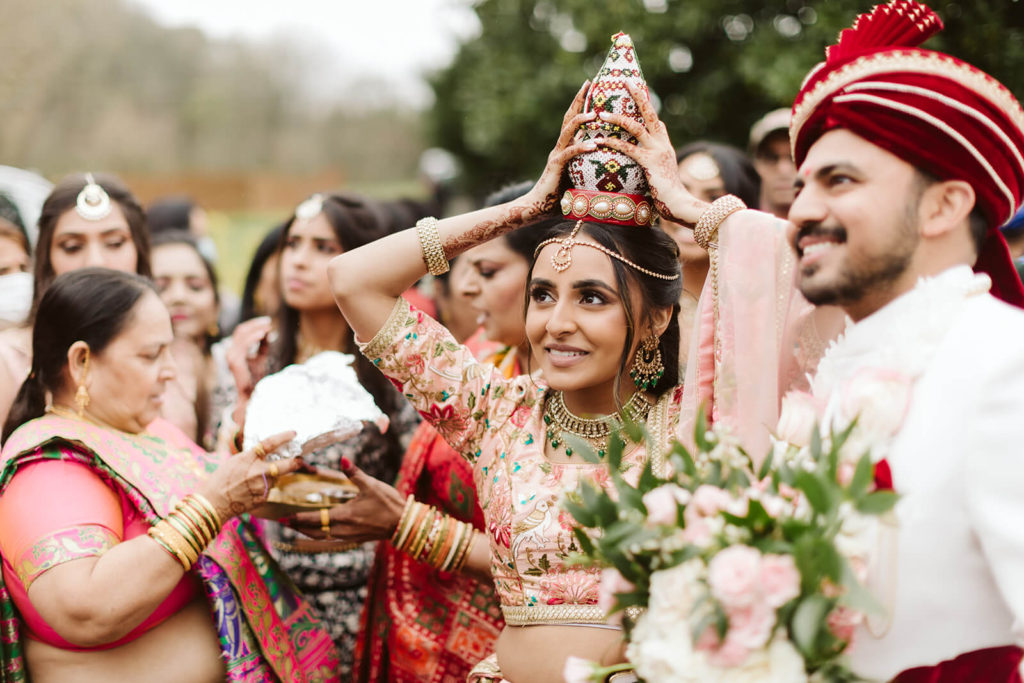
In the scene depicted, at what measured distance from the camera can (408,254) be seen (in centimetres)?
271

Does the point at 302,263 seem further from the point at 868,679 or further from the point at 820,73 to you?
the point at 868,679

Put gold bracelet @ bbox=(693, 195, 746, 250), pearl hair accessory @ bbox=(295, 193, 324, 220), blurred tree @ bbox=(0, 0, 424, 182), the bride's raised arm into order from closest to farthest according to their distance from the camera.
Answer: gold bracelet @ bbox=(693, 195, 746, 250), the bride's raised arm, pearl hair accessory @ bbox=(295, 193, 324, 220), blurred tree @ bbox=(0, 0, 424, 182)

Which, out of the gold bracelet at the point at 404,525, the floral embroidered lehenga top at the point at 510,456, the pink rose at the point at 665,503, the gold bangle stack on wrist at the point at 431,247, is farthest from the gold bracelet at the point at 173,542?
the pink rose at the point at 665,503

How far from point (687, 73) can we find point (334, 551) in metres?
6.68

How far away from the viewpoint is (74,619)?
258 cm

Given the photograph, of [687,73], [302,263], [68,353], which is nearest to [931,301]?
[68,353]

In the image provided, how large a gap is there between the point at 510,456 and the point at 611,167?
845 mm

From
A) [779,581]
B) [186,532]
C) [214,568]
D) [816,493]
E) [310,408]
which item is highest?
[310,408]

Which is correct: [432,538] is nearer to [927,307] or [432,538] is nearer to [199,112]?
[927,307]

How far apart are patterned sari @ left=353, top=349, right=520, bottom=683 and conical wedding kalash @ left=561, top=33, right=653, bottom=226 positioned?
1.16m

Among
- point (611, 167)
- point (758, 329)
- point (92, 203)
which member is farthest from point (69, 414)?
point (758, 329)

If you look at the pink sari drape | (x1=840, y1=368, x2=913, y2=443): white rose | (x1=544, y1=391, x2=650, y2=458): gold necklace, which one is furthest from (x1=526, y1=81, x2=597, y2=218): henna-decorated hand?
(x1=840, y1=368, x2=913, y2=443): white rose

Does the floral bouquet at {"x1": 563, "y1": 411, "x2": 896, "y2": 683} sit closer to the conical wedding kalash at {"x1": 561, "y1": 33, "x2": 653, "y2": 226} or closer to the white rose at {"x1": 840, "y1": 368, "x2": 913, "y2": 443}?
the white rose at {"x1": 840, "y1": 368, "x2": 913, "y2": 443}

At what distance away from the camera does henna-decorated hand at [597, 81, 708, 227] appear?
247 cm
